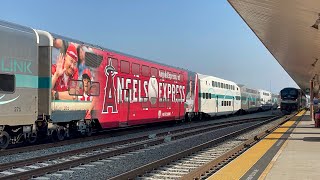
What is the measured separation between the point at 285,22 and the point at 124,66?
7727mm

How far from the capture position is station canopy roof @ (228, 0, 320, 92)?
15.3 metres

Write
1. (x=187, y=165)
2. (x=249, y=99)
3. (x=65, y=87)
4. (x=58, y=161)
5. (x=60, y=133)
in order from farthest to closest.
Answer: (x=249, y=99), (x=60, y=133), (x=65, y=87), (x=58, y=161), (x=187, y=165)

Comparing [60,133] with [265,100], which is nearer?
[60,133]

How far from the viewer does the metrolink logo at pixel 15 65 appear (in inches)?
448

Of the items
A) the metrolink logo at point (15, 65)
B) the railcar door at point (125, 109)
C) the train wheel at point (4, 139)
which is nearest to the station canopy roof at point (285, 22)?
the railcar door at point (125, 109)

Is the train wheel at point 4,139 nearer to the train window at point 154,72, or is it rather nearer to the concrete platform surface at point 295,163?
the concrete platform surface at point 295,163

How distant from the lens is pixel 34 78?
12625mm

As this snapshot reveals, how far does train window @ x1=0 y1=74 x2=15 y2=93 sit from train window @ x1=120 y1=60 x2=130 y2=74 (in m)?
7.37

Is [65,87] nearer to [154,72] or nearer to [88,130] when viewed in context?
[88,130]

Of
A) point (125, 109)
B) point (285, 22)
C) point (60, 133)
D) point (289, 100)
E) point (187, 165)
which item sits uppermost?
point (285, 22)

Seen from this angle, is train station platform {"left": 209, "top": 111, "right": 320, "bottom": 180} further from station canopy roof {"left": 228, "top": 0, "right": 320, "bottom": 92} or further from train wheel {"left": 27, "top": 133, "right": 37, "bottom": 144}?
train wheel {"left": 27, "top": 133, "right": 37, "bottom": 144}

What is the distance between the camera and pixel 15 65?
11.8 meters

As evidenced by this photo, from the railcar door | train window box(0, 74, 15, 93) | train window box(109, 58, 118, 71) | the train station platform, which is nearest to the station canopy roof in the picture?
the train station platform

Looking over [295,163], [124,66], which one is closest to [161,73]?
[124,66]
